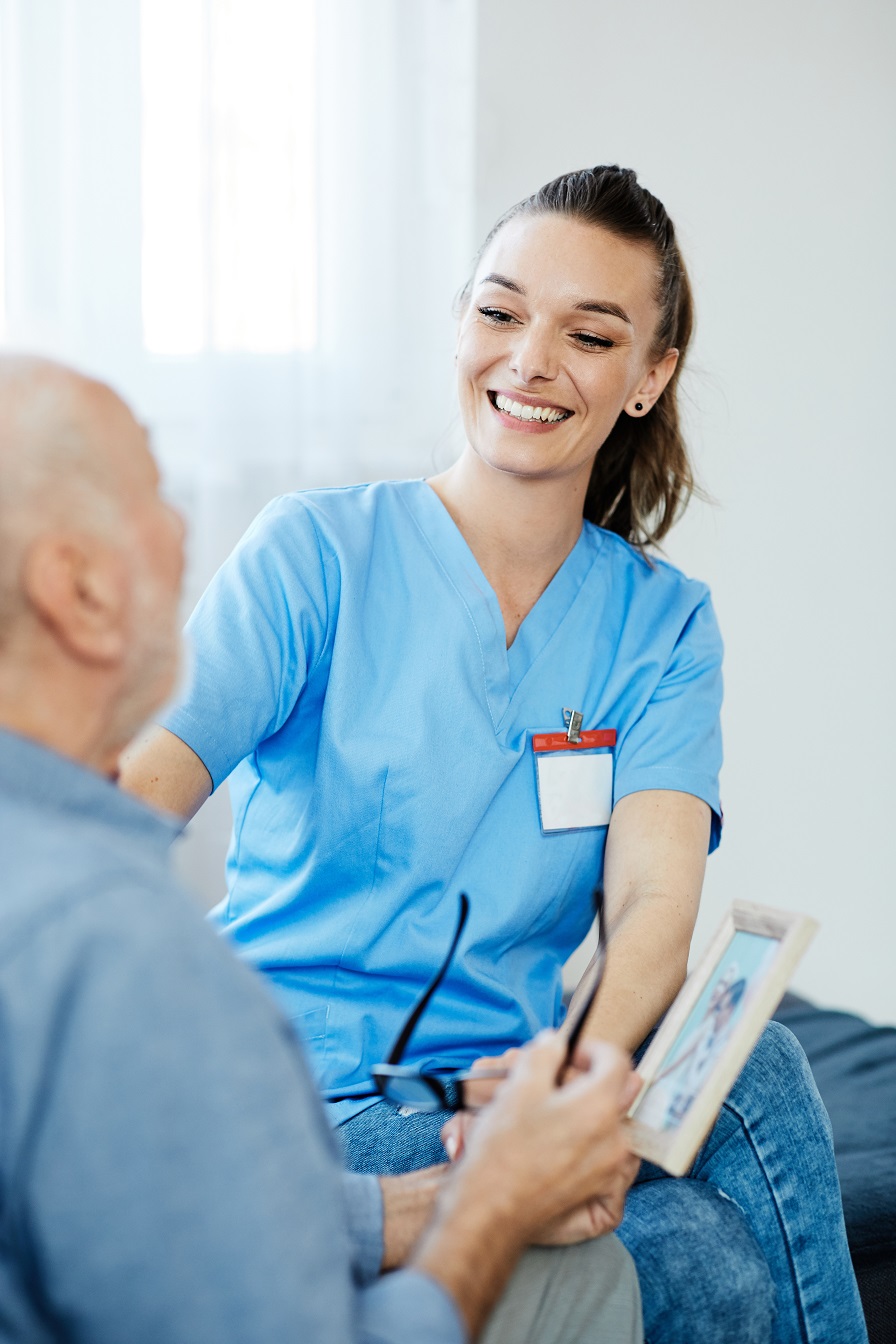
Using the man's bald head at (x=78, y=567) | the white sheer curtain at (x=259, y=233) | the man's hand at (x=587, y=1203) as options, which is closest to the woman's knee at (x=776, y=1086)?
the man's hand at (x=587, y=1203)

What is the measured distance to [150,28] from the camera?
2205 millimetres

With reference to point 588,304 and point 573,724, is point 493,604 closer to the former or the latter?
point 573,724

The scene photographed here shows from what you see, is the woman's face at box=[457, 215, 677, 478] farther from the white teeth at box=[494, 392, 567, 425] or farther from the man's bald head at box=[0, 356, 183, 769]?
the man's bald head at box=[0, 356, 183, 769]

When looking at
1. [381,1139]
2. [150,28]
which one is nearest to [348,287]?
[150,28]

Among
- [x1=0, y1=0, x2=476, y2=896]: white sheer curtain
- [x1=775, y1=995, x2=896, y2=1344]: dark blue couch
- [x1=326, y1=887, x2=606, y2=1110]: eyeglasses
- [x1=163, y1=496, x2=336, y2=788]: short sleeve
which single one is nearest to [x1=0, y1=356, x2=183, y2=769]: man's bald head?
[x1=326, y1=887, x2=606, y2=1110]: eyeglasses

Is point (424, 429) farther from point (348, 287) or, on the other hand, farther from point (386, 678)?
point (386, 678)

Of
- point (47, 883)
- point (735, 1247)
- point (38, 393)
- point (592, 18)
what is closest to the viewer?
point (47, 883)

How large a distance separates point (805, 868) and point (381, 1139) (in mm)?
1859

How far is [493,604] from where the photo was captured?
150 cm

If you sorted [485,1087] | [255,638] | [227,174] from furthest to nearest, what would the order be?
[227,174]
[255,638]
[485,1087]

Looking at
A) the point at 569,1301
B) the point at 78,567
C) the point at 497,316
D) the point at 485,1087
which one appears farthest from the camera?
the point at 497,316

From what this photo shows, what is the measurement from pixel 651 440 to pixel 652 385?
101 mm

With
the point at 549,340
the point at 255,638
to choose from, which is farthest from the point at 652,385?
the point at 255,638

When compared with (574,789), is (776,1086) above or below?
below
